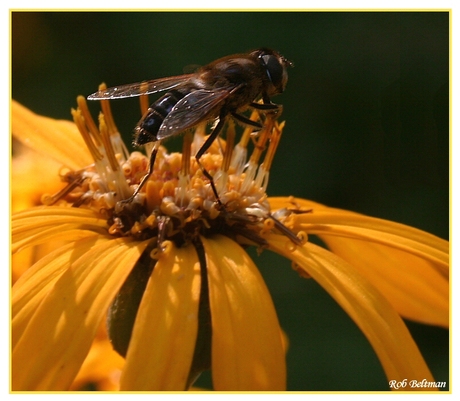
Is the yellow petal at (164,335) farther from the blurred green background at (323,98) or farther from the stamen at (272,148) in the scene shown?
the blurred green background at (323,98)

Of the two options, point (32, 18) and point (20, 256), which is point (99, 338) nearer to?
point (20, 256)

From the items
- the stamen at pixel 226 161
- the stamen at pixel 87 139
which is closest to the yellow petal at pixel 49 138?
the stamen at pixel 87 139

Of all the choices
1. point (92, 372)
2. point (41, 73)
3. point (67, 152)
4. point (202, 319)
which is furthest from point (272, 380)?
point (41, 73)

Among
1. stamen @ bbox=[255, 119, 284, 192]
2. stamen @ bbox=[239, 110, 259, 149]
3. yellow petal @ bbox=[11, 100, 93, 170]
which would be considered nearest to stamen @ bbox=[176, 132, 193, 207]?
stamen @ bbox=[255, 119, 284, 192]

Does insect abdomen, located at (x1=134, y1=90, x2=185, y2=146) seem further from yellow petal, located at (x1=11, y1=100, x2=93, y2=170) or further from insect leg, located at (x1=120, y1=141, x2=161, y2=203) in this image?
yellow petal, located at (x1=11, y1=100, x2=93, y2=170)

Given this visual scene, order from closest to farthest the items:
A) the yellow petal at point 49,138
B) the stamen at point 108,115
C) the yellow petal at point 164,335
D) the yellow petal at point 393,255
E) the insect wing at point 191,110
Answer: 1. the yellow petal at point 164,335
2. the insect wing at point 191,110
3. the yellow petal at point 393,255
4. the stamen at point 108,115
5. the yellow petal at point 49,138

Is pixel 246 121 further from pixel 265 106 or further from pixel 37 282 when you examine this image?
pixel 37 282

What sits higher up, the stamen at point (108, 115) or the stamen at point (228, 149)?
the stamen at point (108, 115)
